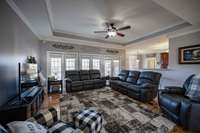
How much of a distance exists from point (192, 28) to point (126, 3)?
2595 millimetres

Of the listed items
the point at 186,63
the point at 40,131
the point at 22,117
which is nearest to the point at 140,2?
the point at 186,63

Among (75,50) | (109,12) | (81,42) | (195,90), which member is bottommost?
(195,90)

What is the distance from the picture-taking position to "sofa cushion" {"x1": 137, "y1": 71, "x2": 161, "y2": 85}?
3.83 metres

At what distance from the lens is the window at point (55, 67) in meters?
5.12

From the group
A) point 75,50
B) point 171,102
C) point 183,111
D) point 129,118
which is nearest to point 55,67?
point 75,50

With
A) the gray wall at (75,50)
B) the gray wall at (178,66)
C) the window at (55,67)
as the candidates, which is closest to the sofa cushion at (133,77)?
the gray wall at (178,66)

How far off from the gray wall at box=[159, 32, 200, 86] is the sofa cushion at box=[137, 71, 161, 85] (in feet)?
2.40

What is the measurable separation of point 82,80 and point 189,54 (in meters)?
4.47

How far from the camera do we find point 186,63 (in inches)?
145

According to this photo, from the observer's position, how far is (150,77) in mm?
3969

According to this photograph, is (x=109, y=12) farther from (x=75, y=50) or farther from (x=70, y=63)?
(x=70, y=63)

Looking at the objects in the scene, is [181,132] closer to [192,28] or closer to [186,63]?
[186,63]

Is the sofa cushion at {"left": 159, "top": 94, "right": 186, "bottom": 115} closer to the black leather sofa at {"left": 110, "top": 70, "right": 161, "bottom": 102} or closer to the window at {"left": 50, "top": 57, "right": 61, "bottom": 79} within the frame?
the black leather sofa at {"left": 110, "top": 70, "right": 161, "bottom": 102}

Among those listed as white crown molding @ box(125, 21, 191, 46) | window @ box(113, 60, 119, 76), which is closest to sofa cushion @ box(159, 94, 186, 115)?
white crown molding @ box(125, 21, 191, 46)
